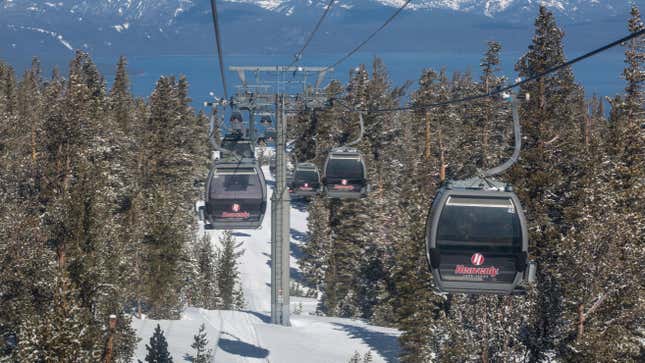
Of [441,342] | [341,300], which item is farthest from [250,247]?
[441,342]

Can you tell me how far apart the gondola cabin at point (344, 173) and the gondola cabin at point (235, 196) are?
1113 centimetres

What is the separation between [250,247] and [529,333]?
47887 mm

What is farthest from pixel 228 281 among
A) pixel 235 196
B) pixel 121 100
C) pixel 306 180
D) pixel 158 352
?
pixel 235 196

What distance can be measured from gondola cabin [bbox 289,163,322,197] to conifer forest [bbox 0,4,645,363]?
1.41 metres

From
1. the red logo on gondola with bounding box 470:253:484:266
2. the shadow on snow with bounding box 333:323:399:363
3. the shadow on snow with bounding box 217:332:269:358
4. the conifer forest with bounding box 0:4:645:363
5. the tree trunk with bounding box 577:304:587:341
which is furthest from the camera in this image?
the shadow on snow with bounding box 333:323:399:363

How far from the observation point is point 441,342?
2380 centimetres

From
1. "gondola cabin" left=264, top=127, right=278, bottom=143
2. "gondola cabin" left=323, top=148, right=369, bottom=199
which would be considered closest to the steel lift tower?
"gondola cabin" left=264, top=127, right=278, bottom=143

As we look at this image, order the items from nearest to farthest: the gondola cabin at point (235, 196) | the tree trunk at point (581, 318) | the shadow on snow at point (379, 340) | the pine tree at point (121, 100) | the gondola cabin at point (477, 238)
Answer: the gondola cabin at point (477, 238) → the gondola cabin at point (235, 196) → the tree trunk at point (581, 318) → the shadow on snow at point (379, 340) → the pine tree at point (121, 100)

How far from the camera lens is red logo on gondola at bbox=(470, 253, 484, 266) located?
11523 millimetres

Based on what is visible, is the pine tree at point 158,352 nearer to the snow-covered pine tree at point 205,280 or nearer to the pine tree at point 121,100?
the snow-covered pine tree at point 205,280

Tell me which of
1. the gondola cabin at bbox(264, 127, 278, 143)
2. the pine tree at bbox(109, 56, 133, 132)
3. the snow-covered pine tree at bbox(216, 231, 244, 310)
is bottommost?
the snow-covered pine tree at bbox(216, 231, 244, 310)

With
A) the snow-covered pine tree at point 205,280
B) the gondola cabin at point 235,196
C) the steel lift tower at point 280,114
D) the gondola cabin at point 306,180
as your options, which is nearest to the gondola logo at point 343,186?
the steel lift tower at point 280,114

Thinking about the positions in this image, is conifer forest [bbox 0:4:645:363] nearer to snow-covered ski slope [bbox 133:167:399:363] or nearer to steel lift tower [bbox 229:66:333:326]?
snow-covered ski slope [bbox 133:167:399:363]

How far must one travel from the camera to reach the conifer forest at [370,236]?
869 inches
